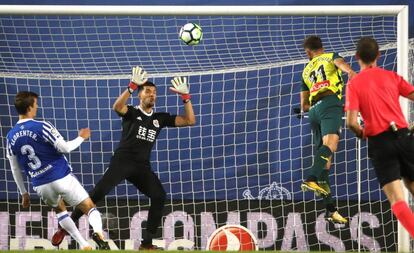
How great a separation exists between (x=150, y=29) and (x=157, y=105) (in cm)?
95

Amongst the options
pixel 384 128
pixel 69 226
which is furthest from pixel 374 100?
pixel 69 226

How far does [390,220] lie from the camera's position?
10508 millimetres

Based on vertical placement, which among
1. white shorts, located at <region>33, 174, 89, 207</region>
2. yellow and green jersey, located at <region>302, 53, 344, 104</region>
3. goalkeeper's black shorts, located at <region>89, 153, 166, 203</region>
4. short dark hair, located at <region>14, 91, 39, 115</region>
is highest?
yellow and green jersey, located at <region>302, 53, 344, 104</region>

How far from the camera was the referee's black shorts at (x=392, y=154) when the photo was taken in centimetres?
675

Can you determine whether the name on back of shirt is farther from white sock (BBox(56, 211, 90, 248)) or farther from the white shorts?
white sock (BBox(56, 211, 90, 248))

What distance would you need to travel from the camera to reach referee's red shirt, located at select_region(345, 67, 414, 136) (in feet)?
22.4

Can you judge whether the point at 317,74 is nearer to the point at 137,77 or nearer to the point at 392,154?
the point at 137,77

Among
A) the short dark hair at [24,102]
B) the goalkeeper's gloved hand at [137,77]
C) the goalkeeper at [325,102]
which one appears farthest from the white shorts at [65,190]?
the goalkeeper at [325,102]

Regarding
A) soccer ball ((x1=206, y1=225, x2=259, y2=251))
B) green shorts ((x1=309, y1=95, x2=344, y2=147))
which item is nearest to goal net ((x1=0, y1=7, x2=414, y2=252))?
soccer ball ((x1=206, y1=225, x2=259, y2=251))

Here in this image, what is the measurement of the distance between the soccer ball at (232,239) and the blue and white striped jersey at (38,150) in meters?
2.64

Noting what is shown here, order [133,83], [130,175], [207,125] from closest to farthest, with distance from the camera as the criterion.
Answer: [133,83]
[130,175]
[207,125]

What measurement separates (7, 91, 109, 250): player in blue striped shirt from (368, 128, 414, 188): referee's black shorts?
266 cm

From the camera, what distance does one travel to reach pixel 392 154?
22.2 feet

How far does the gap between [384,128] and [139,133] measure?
9.50 feet
